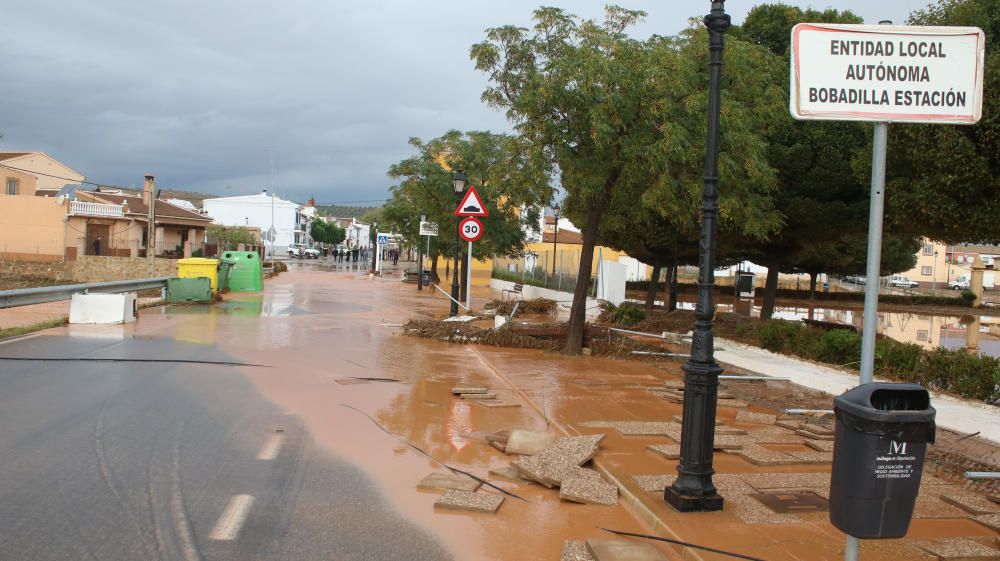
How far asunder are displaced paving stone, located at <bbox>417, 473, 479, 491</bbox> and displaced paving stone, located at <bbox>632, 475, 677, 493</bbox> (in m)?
1.31

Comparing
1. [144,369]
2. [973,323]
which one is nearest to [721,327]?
[973,323]

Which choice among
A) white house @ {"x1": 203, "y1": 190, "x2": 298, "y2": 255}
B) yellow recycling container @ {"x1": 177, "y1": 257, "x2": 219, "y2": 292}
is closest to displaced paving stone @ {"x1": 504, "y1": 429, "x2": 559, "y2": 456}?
yellow recycling container @ {"x1": 177, "y1": 257, "x2": 219, "y2": 292}

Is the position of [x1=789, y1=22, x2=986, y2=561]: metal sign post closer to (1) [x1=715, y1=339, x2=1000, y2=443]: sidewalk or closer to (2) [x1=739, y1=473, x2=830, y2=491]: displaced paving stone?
(2) [x1=739, y1=473, x2=830, y2=491]: displaced paving stone

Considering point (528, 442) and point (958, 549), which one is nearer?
point (958, 549)

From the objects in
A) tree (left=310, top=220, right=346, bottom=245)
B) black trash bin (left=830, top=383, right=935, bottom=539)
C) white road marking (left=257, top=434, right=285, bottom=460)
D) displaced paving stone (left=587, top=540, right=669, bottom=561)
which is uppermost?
tree (left=310, top=220, right=346, bottom=245)

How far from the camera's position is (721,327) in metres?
19.8

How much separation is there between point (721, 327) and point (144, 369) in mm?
14000

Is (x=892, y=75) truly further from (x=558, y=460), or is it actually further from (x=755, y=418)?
(x=755, y=418)

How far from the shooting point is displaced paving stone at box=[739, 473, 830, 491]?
618 cm

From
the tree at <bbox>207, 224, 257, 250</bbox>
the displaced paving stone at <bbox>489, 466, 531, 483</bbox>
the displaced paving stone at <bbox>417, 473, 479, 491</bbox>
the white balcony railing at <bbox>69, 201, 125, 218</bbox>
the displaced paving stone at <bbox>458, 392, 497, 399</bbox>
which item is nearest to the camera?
the displaced paving stone at <bbox>417, 473, 479, 491</bbox>

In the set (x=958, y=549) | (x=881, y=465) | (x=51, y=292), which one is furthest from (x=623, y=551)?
(x=51, y=292)

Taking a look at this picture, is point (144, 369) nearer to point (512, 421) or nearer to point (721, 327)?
point (512, 421)

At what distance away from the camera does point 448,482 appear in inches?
244

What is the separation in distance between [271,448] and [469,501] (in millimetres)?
2281
